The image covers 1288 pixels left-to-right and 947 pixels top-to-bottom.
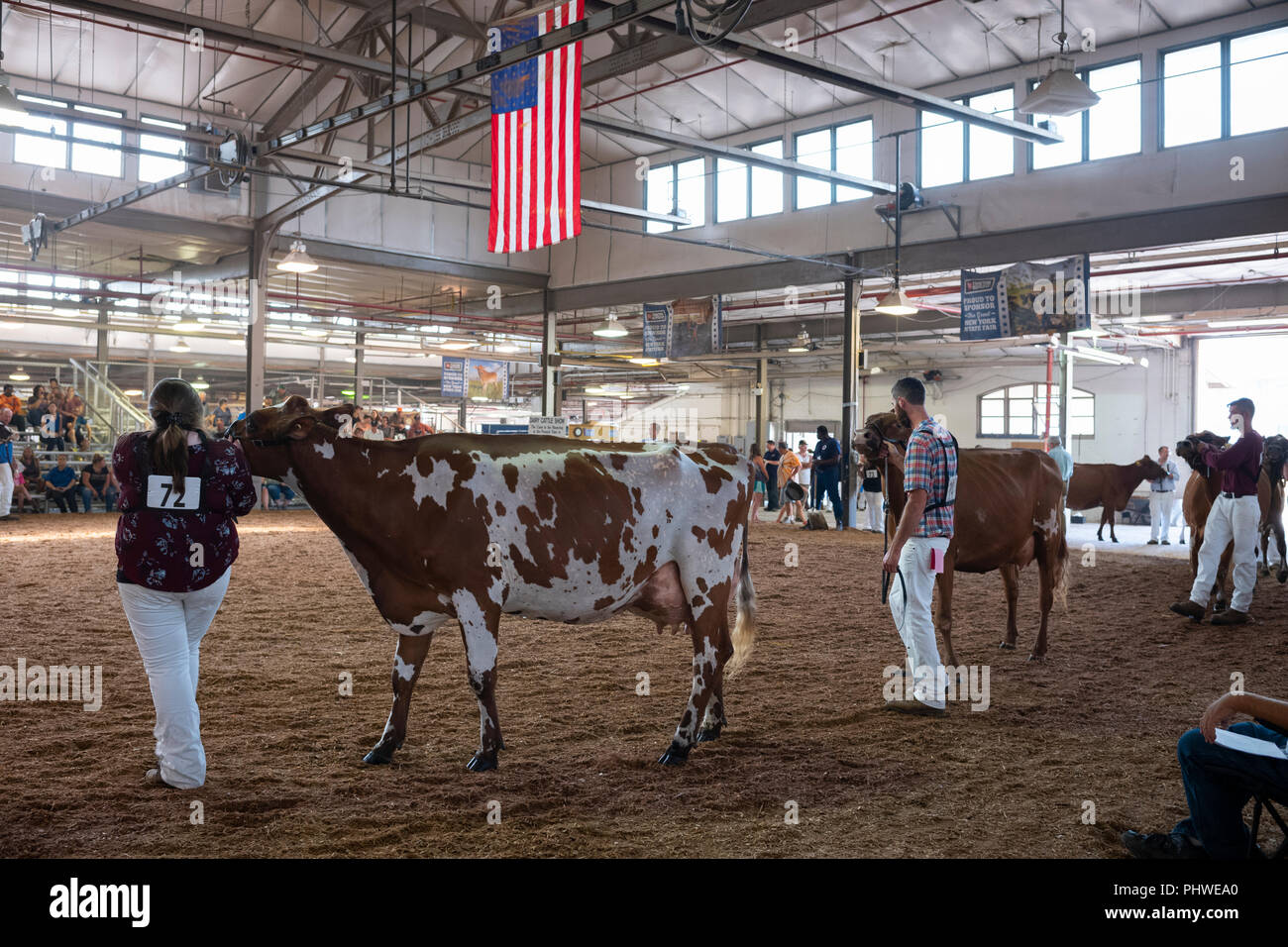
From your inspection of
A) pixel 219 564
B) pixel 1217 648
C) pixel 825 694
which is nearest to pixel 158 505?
pixel 219 564

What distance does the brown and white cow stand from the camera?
4316 millimetres

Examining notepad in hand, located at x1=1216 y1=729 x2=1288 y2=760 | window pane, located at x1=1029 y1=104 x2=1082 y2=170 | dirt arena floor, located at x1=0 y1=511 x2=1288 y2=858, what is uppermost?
window pane, located at x1=1029 y1=104 x2=1082 y2=170

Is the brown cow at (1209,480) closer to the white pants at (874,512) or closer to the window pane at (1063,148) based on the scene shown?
the window pane at (1063,148)

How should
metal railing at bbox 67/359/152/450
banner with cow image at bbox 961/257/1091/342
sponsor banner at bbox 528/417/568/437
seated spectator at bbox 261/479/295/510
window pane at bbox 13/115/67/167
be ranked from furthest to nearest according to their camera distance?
metal railing at bbox 67/359/152/450, seated spectator at bbox 261/479/295/510, sponsor banner at bbox 528/417/568/437, window pane at bbox 13/115/67/167, banner with cow image at bbox 961/257/1091/342

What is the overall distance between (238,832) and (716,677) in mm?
2180

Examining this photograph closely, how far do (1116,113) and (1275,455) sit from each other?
279 inches

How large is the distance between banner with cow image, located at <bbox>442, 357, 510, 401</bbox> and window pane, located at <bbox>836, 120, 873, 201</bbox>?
9722mm

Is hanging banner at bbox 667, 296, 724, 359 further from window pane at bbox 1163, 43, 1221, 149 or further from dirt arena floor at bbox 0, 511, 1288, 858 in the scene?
dirt arena floor at bbox 0, 511, 1288, 858

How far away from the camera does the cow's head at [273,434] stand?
4.27 metres

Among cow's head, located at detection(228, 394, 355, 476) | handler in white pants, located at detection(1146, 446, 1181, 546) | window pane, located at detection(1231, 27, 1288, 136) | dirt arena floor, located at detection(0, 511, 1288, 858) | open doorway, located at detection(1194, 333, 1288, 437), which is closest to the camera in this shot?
dirt arena floor, located at detection(0, 511, 1288, 858)

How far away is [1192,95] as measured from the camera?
14.5 metres

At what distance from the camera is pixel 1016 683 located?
20.4 feet

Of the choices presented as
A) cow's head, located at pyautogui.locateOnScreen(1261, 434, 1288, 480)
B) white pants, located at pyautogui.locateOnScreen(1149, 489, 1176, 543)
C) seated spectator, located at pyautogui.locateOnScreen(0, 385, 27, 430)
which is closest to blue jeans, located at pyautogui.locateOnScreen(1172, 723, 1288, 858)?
cow's head, located at pyautogui.locateOnScreen(1261, 434, 1288, 480)
